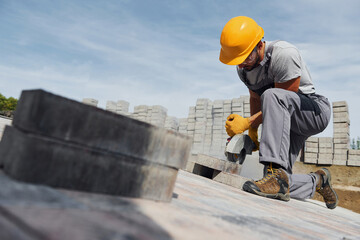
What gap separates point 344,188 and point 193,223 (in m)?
8.99

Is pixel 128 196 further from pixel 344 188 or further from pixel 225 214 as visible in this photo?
pixel 344 188

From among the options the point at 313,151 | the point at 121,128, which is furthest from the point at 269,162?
the point at 313,151

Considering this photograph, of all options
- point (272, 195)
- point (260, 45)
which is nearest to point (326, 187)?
point (272, 195)

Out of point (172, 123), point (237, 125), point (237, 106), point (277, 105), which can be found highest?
point (237, 106)

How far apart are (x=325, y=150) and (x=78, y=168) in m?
9.00

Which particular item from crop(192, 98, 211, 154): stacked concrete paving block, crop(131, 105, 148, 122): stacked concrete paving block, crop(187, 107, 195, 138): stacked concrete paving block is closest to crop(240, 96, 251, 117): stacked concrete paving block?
crop(192, 98, 211, 154): stacked concrete paving block

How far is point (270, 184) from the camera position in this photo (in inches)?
95.2

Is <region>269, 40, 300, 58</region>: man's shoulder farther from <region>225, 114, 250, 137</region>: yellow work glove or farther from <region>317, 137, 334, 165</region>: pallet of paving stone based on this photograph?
<region>317, 137, 334, 165</region>: pallet of paving stone

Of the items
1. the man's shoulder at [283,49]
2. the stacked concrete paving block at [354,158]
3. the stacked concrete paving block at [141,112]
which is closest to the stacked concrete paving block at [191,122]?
the stacked concrete paving block at [141,112]

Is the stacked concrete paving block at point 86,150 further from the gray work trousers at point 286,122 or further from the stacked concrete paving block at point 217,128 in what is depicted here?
the stacked concrete paving block at point 217,128

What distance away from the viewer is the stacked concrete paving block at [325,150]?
8430mm

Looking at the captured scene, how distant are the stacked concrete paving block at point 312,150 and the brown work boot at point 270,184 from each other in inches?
276

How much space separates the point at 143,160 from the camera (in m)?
1.05

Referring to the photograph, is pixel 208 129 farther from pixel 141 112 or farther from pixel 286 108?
pixel 286 108
